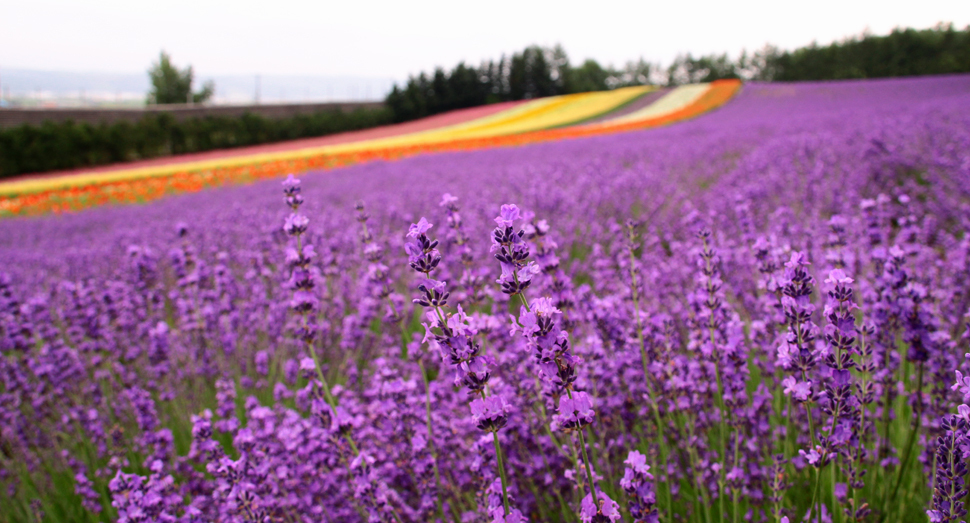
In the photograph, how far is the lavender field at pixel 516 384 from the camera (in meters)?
1.03

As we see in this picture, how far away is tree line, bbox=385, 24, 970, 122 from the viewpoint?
135 feet

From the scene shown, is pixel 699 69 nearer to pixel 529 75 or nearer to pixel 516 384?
pixel 529 75

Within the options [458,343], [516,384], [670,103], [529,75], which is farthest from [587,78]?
[458,343]

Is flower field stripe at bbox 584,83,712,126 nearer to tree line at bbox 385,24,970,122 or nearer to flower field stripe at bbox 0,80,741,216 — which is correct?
flower field stripe at bbox 0,80,741,216

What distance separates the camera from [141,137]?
82.8 feet

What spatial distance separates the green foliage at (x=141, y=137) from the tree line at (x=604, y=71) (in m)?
8.83

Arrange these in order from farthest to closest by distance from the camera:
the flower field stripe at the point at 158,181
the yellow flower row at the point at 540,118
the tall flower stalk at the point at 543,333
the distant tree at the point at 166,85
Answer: the distant tree at the point at 166,85
the yellow flower row at the point at 540,118
the flower field stripe at the point at 158,181
the tall flower stalk at the point at 543,333

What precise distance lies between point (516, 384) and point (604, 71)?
6996 centimetres

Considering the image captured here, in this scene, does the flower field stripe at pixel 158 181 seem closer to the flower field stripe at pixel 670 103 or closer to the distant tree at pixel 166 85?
the flower field stripe at pixel 670 103

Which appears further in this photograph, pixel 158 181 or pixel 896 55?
pixel 896 55

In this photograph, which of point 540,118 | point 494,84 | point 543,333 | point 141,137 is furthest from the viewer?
point 494,84

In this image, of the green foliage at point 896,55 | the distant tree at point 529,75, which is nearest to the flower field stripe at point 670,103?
the distant tree at point 529,75

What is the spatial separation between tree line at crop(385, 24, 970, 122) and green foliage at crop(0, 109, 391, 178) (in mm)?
8828

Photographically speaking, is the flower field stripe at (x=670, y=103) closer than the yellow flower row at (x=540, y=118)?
No
